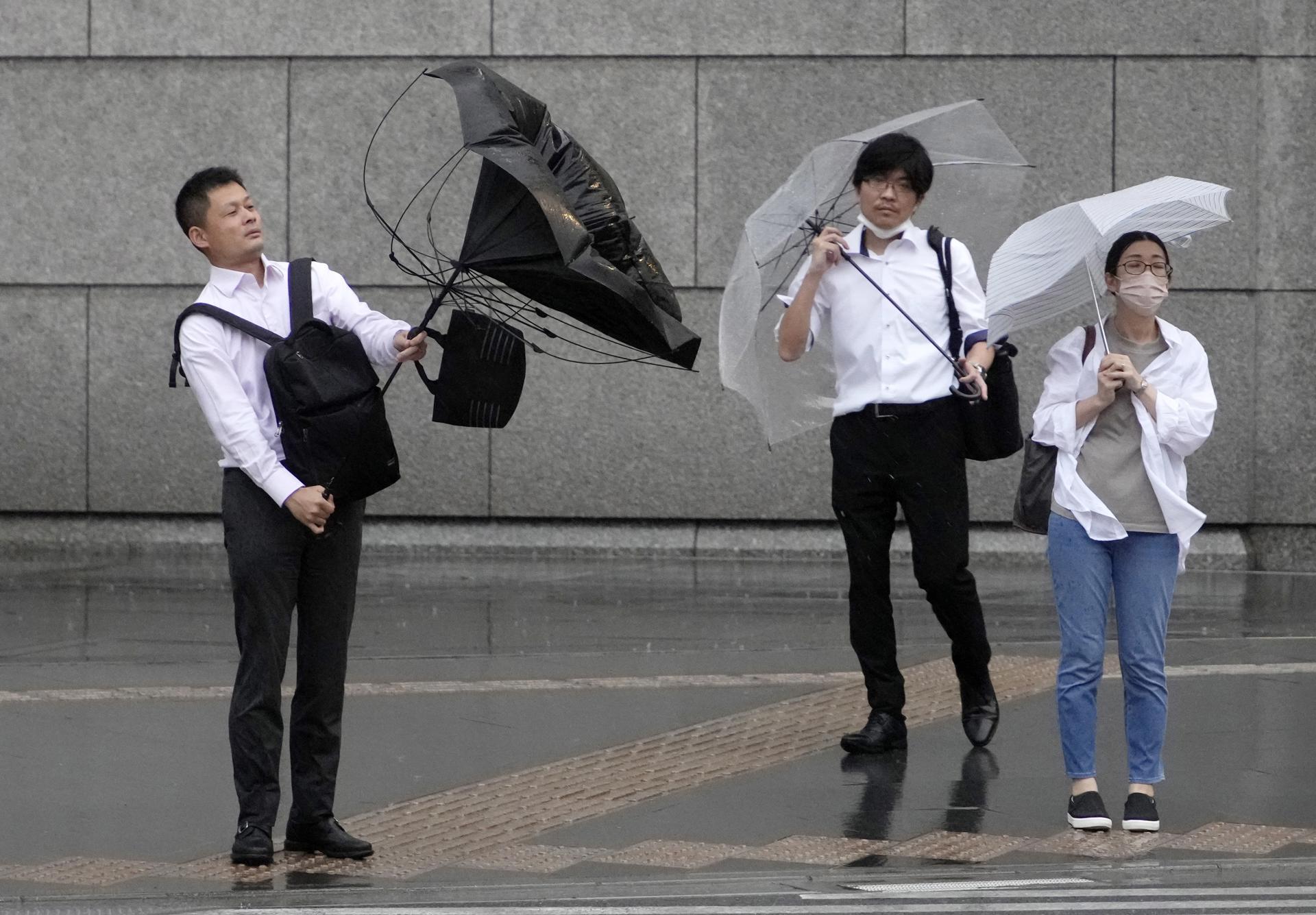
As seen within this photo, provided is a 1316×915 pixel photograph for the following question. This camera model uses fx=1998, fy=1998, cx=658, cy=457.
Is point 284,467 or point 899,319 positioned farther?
point 899,319

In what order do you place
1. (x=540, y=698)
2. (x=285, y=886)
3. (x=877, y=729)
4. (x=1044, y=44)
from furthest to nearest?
(x=1044, y=44), (x=540, y=698), (x=877, y=729), (x=285, y=886)

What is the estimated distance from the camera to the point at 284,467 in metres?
5.10

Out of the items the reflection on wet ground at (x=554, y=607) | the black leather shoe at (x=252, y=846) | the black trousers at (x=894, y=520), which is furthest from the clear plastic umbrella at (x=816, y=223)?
the black leather shoe at (x=252, y=846)

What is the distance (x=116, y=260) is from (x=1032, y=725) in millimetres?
6934

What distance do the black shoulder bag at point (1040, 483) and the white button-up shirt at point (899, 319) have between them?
2.11ft

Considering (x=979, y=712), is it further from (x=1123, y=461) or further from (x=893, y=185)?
(x=893, y=185)

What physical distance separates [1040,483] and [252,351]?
2228 millimetres

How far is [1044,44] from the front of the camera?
11.2m

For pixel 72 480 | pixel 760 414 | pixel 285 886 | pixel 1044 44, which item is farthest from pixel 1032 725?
pixel 72 480

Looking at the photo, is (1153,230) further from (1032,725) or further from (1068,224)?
(1032,725)

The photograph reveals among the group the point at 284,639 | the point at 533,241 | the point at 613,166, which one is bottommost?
the point at 284,639

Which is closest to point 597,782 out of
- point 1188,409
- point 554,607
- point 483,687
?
point 483,687

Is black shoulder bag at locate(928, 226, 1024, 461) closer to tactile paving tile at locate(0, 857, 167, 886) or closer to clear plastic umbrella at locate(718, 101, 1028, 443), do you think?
clear plastic umbrella at locate(718, 101, 1028, 443)

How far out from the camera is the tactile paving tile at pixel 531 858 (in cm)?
512
